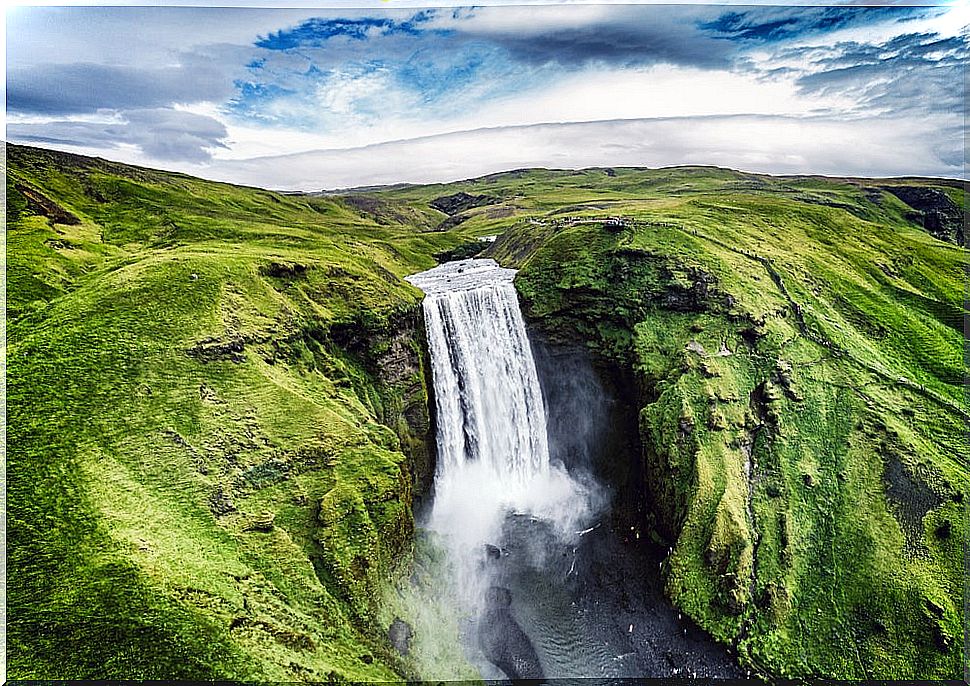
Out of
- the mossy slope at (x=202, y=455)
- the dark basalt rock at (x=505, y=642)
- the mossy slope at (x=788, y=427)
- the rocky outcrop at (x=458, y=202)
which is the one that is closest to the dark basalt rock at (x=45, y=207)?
the mossy slope at (x=202, y=455)

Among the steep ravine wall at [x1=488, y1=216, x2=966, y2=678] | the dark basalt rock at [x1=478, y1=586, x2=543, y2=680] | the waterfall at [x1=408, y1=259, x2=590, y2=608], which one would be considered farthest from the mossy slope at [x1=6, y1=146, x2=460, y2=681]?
the steep ravine wall at [x1=488, y1=216, x2=966, y2=678]

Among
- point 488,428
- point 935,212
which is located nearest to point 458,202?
point 935,212

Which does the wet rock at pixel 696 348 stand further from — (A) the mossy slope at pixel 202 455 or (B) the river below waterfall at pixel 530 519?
(A) the mossy slope at pixel 202 455

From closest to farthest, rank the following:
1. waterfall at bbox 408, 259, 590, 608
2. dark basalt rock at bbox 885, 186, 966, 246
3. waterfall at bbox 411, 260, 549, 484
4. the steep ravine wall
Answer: the steep ravine wall
waterfall at bbox 408, 259, 590, 608
waterfall at bbox 411, 260, 549, 484
dark basalt rock at bbox 885, 186, 966, 246

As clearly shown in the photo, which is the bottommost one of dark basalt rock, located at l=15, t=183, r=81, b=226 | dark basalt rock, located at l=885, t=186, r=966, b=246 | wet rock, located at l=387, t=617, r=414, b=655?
wet rock, located at l=387, t=617, r=414, b=655

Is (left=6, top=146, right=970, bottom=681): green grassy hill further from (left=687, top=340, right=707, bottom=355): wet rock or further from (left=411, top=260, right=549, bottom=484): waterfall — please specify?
(left=411, top=260, right=549, bottom=484): waterfall

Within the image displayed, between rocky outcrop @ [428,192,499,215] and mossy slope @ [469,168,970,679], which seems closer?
mossy slope @ [469,168,970,679]

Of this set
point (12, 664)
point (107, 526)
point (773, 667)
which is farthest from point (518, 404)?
point (12, 664)
